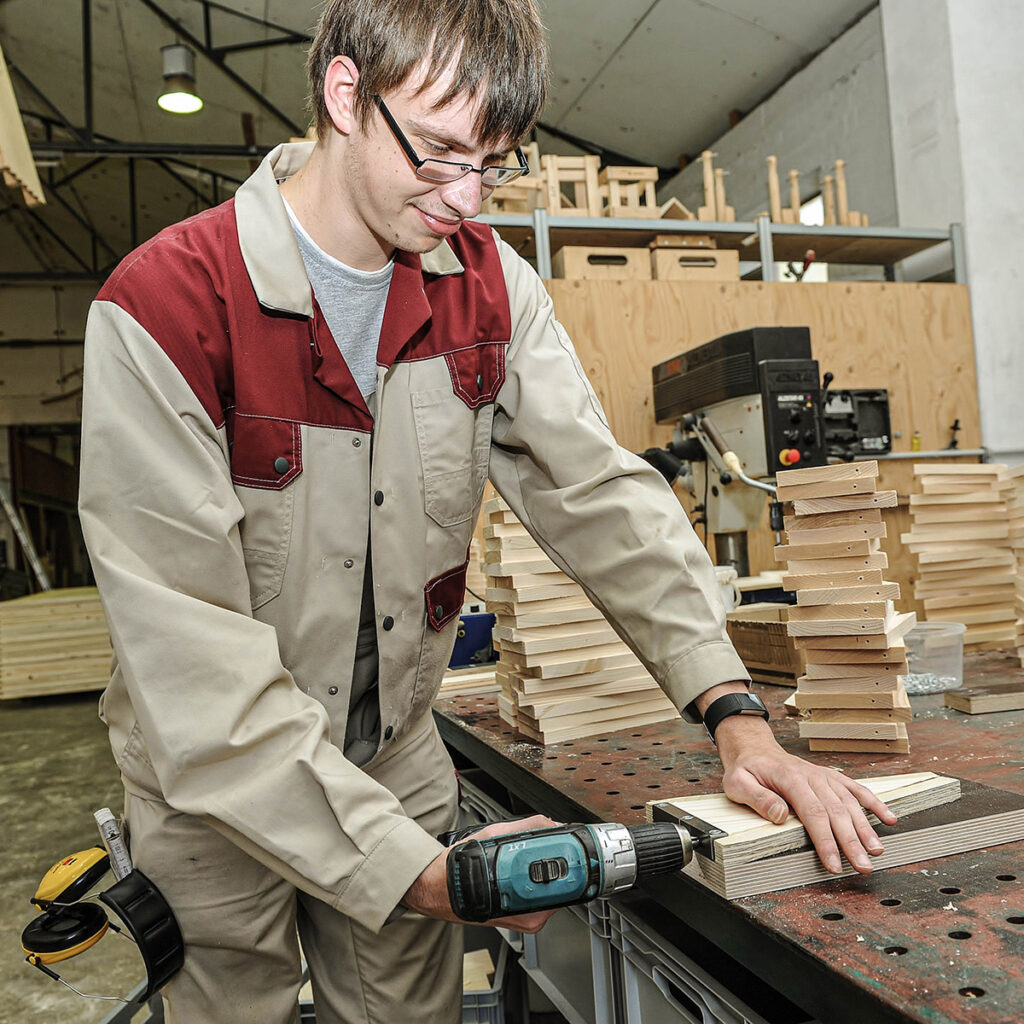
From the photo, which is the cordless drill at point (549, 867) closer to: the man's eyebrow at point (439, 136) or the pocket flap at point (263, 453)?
the pocket flap at point (263, 453)

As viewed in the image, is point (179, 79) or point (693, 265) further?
point (179, 79)

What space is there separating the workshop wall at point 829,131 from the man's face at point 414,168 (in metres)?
4.76

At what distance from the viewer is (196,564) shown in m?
0.91

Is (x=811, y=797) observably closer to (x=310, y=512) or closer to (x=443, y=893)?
(x=443, y=893)

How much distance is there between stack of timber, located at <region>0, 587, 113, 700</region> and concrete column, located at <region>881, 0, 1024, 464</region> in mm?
5896

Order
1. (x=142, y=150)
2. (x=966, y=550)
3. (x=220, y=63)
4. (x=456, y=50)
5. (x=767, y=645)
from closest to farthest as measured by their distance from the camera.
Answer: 1. (x=456, y=50)
2. (x=767, y=645)
3. (x=966, y=550)
4. (x=142, y=150)
5. (x=220, y=63)

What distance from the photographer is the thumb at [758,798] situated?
2.77 feet

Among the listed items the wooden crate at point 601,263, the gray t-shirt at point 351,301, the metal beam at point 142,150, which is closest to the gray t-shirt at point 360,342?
the gray t-shirt at point 351,301

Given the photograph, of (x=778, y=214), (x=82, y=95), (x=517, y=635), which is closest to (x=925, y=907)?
(x=517, y=635)

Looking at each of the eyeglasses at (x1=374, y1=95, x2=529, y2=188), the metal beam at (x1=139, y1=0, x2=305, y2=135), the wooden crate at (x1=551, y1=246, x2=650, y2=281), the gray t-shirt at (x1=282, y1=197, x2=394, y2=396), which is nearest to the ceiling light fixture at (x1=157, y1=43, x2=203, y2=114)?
the metal beam at (x1=139, y1=0, x2=305, y2=135)

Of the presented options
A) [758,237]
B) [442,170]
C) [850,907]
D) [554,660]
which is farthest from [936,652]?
[758,237]

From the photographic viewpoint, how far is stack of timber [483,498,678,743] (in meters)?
1.45

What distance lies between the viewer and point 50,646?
659 centimetres

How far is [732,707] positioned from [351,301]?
68 cm
